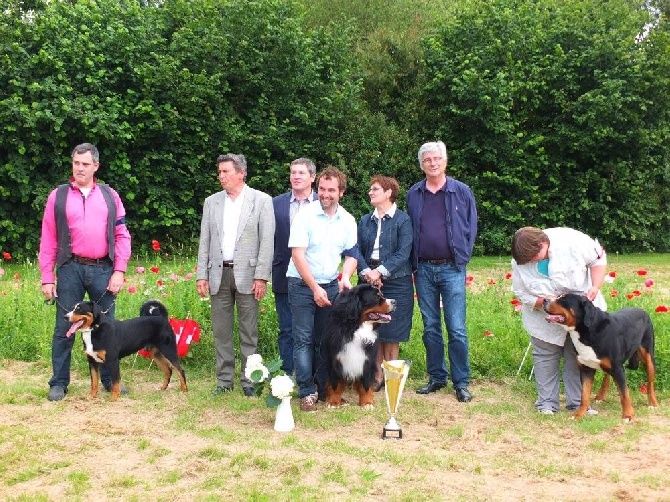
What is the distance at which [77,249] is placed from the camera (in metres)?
5.98

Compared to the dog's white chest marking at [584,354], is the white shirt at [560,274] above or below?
above

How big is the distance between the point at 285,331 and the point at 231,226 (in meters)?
1.07

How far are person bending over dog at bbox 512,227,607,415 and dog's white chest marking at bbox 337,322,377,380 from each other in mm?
1253

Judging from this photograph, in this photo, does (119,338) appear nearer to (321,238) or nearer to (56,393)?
(56,393)

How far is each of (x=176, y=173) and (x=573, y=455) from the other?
11.1 meters

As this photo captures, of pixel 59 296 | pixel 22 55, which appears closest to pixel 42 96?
pixel 22 55

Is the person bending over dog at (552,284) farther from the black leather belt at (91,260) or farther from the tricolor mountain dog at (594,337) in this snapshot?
the black leather belt at (91,260)

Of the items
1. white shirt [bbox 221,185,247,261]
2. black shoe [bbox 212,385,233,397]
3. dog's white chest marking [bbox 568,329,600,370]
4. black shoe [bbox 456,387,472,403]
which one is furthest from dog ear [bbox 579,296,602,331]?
black shoe [bbox 212,385,233,397]

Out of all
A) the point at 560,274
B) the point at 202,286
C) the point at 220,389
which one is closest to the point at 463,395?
the point at 560,274

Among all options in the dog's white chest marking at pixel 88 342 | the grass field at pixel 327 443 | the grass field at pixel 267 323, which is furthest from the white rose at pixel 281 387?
the grass field at pixel 267 323

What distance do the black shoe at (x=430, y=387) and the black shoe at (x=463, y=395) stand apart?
0.86 ft

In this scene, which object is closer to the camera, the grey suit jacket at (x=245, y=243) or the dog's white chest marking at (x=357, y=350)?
the dog's white chest marking at (x=357, y=350)

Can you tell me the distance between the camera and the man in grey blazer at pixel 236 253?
19.6 ft

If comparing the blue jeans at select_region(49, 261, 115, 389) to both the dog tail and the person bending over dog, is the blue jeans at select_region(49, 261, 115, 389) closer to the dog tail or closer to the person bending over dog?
the dog tail
